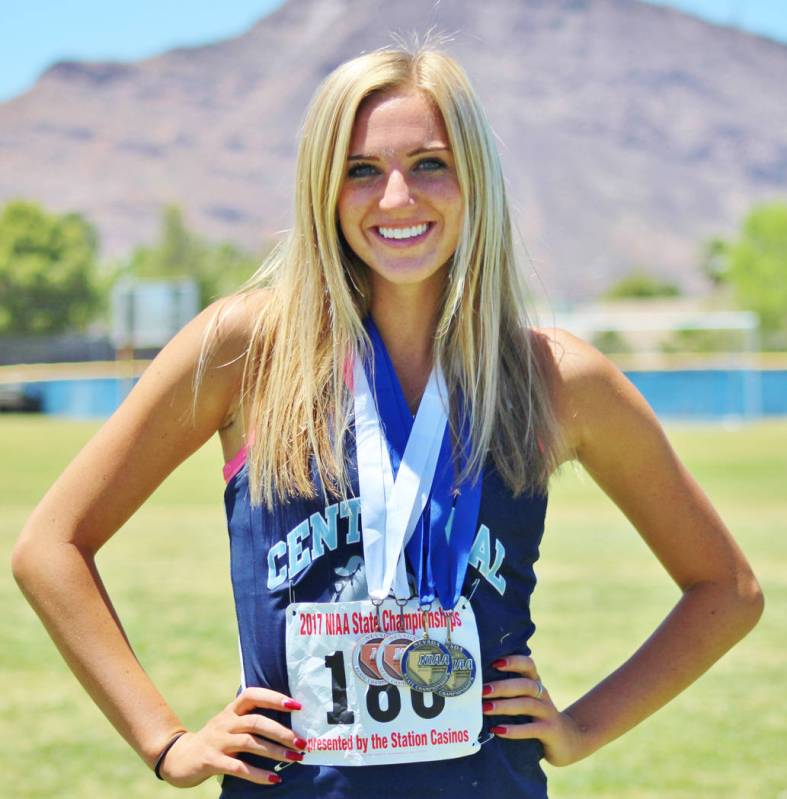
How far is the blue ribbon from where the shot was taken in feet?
6.42

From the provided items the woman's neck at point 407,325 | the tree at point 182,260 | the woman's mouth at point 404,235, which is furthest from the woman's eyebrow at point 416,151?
the tree at point 182,260

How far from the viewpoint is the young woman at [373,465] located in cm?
195

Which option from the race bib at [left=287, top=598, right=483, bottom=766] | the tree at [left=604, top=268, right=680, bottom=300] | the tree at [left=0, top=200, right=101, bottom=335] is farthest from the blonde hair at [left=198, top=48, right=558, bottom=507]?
the tree at [left=604, top=268, right=680, bottom=300]

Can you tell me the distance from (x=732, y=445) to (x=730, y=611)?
22.5 m

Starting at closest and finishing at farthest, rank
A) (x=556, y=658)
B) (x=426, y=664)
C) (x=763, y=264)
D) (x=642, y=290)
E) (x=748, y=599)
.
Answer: (x=426, y=664), (x=748, y=599), (x=556, y=658), (x=763, y=264), (x=642, y=290)

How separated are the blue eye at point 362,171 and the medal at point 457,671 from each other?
71cm

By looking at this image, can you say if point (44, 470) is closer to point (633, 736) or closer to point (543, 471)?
point (633, 736)

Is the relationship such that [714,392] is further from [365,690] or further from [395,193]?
[365,690]

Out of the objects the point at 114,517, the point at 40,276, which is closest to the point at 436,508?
the point at 114,517

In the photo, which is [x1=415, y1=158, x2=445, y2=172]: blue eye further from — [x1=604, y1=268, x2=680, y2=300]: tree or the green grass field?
[x1=604, y1=268, x2=680, y2=300]: tree

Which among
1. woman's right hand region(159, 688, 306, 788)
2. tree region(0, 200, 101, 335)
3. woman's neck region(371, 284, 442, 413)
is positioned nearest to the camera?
woman's right hand region(159, 688, 306, 788)

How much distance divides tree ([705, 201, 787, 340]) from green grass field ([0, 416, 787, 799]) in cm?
8149

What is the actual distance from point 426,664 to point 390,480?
0.28 metres

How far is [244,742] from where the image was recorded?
1950 mm
